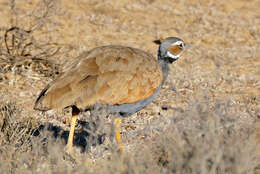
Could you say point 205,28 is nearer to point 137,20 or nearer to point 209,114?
point 137,20

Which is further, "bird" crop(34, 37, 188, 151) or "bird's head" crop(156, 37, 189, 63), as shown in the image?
"bird's head" crop(156, 37, 189, 63)

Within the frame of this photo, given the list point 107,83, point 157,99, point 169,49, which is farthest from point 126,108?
point 157,99

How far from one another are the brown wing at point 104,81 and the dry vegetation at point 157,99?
16.1 inches

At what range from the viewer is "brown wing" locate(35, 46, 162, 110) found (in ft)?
17.0

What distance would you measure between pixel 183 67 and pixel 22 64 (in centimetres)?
333

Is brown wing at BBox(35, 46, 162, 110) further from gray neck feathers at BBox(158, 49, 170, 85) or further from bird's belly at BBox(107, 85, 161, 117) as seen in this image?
gray neck feathers at BBox(158, 49, 170, 85)

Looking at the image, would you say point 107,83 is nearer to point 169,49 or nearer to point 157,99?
point 169,49

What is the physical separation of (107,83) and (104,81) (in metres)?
0.04

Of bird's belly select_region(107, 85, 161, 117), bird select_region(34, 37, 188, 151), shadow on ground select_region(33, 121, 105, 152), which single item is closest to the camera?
bird select_region(34, 37, 188, 151)

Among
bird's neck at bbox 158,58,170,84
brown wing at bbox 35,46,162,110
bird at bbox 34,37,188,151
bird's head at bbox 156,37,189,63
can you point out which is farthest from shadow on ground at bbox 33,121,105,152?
bird's head at bbox 156,37,189,63

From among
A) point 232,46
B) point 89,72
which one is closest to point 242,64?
point 232,46

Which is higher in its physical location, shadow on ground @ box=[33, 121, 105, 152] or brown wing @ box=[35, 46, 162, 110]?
brown wing @ box=[35, 46, 162, 110]

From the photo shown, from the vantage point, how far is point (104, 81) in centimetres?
531

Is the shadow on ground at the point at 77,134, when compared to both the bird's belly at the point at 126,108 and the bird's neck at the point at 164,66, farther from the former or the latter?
the bird's neck at the point at 164,66
